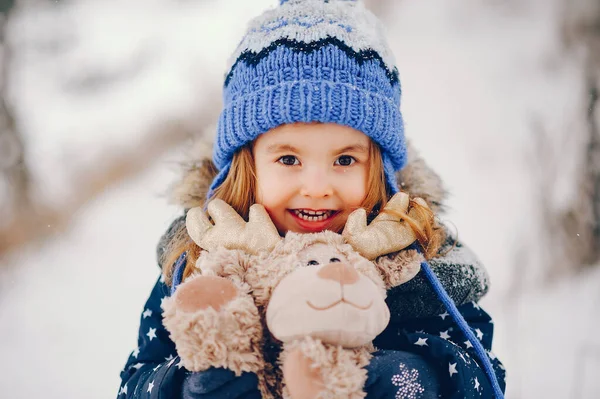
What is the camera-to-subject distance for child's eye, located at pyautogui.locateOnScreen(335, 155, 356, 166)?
1.16 metres

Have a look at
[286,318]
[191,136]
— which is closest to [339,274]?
[286,318]

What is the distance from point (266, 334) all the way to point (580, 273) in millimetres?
2354

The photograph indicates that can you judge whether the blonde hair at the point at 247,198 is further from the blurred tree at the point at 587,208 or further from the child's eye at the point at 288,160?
the blurred tree at the point at 587,208

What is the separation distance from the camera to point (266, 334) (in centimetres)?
85

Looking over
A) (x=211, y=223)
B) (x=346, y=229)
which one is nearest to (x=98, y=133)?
(x=211, y=223)

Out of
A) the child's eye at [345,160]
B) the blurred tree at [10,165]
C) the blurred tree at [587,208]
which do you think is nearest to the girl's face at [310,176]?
the child's eye at [345,160]

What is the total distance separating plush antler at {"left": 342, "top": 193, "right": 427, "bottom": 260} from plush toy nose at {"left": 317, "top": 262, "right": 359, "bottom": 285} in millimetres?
200

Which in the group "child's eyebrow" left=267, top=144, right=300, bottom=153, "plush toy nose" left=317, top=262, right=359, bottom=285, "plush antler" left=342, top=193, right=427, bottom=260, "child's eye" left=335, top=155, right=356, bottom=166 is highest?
"child's eyebrow" left=267, top=144, right=300, bottom=153

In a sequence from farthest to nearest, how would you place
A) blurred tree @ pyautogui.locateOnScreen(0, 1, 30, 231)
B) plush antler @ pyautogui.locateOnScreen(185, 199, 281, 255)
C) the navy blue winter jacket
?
1. blurred tree @ pyautogui.locateOnScreen(0, 1, 30, 231)
2. plush antler @ pyautogui.locateOnScreen(185, 199, 281, 255)
3. the navy blue winter jacket

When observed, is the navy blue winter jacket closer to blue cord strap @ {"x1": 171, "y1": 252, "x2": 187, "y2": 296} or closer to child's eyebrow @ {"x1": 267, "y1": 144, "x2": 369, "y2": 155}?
blue cord strap @ {"x1": 171, "y1": 252, "x2": 187, "y2": 296}

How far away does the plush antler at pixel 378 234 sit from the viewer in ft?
3.22

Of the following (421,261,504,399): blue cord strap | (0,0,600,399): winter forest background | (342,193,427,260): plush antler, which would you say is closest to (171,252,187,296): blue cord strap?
(342,193,427,260): plush antler

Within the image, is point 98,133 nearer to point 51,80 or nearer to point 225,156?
point 51,80

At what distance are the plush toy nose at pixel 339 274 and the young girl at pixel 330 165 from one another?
0.87 ft
